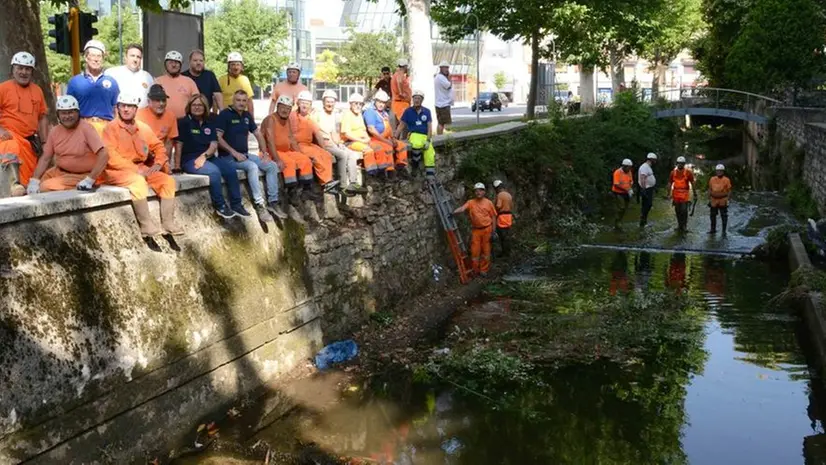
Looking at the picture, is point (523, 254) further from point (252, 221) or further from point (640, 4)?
point (640, 4)

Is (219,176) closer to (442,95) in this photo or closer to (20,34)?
(20,34)

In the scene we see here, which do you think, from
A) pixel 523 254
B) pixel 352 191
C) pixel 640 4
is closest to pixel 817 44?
pixel 640 4

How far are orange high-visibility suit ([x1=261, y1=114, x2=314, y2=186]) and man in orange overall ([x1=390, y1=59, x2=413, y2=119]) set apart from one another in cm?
512

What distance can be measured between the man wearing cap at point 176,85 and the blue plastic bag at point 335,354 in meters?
3.49

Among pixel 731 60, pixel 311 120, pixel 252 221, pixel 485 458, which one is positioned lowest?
pixel 485 458

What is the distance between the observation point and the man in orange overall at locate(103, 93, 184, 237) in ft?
29.3

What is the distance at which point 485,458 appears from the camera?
9070 millimetres

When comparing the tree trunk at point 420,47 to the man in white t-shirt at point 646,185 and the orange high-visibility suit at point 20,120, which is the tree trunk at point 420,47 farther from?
the orange high-visibility suit at point 20,120

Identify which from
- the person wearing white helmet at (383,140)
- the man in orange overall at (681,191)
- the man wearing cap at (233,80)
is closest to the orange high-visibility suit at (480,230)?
the person wearing white helmet at (383,140)

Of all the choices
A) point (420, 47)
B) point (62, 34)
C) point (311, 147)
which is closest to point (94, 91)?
point (62, 34)

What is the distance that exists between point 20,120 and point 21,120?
1 centimetres

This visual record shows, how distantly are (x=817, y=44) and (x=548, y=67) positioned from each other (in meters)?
10.7

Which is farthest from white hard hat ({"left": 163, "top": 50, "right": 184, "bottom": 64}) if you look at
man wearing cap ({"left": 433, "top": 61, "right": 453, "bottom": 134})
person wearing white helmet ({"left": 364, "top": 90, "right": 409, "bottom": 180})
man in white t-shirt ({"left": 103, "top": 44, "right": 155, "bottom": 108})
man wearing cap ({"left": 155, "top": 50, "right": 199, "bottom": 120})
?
man wearing cap ({"left": 433, "top": 61, "right": 453, "bottom": 134})

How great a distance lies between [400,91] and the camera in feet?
56.4
